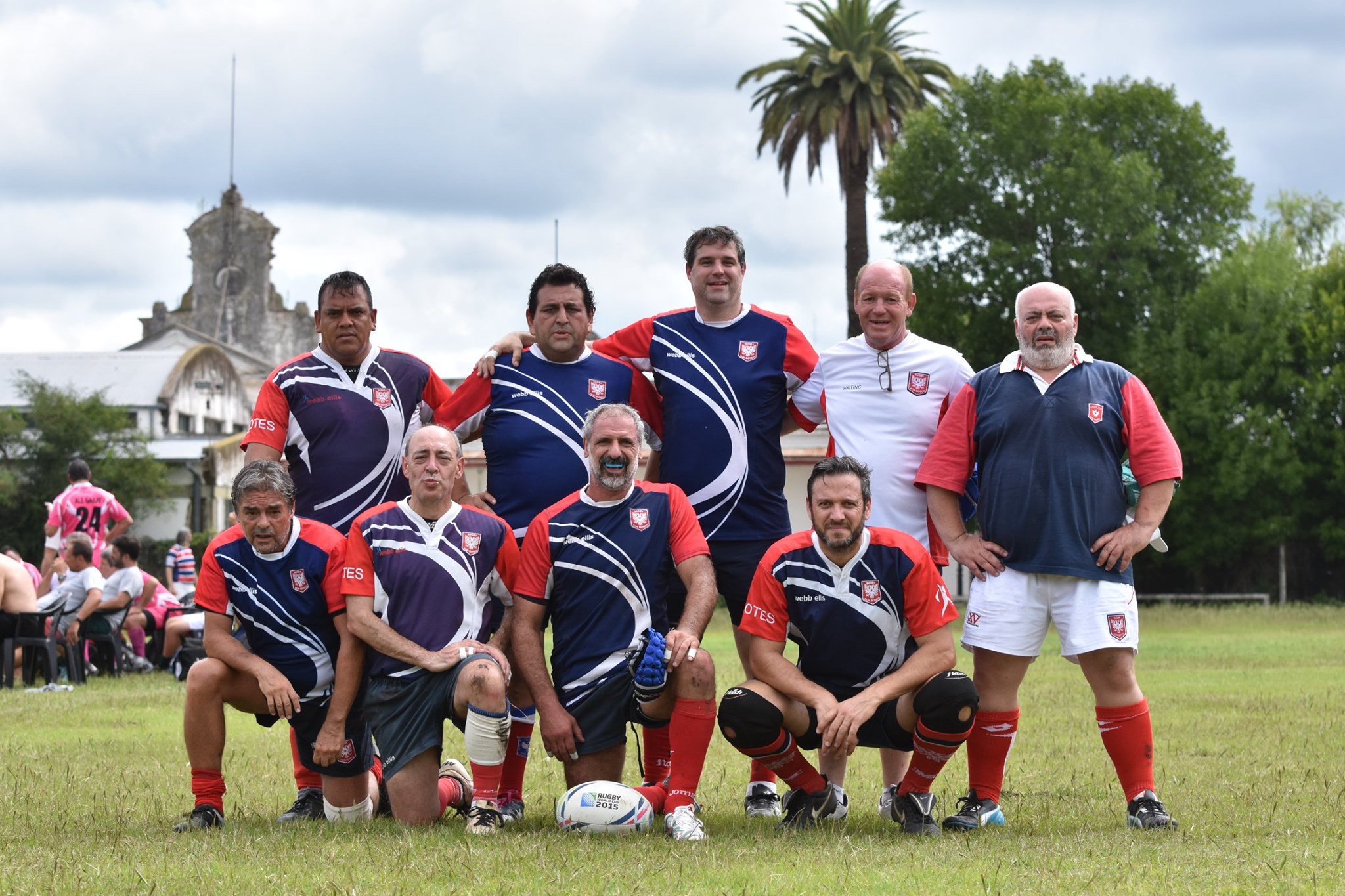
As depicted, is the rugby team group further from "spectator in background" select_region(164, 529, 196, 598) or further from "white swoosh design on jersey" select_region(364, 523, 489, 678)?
"spectator in background" select_region(164, 529, 196, 598)

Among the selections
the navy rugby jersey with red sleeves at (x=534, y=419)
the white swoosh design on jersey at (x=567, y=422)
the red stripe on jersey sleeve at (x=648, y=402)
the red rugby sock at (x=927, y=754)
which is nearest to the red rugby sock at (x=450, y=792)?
the navy rugby jersey with red sleeves at (x=534, y=419)

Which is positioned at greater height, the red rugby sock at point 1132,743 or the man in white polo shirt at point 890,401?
the man in white polo shirt at point 890,401

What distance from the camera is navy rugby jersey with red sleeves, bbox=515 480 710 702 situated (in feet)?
21.2

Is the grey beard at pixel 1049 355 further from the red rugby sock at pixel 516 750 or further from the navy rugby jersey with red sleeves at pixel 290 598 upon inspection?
the navy rugby jersey with red sleeves at pixel 290 598

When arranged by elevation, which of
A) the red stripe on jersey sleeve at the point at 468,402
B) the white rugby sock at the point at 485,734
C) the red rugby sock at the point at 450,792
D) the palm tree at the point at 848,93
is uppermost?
the palm tree at the point at 848,93

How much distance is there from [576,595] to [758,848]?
1.40 metres

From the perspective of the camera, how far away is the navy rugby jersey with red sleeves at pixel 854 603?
6281mm

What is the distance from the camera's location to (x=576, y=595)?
6.48 metres

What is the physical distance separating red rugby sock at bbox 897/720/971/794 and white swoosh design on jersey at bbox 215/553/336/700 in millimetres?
2522

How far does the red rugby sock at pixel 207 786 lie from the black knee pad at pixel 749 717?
2268 mm

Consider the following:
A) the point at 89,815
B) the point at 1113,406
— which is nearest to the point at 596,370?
the point at 1113,406

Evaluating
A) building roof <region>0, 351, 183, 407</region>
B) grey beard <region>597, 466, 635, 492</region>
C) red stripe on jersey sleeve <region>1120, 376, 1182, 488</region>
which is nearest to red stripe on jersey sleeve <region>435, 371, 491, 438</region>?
grey beard <region>597, 466, 635, 492</region>

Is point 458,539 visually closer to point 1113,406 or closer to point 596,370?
point 596,370

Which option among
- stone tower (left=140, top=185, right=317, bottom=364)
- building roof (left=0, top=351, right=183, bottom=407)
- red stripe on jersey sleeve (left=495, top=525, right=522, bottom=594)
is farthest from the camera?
stone tower (left=140, top=185, right=317, bottom=364)
